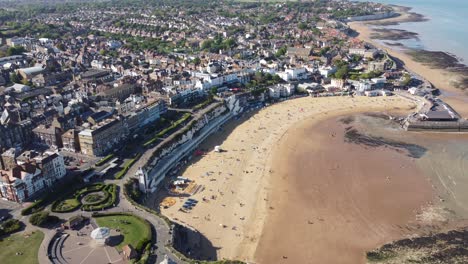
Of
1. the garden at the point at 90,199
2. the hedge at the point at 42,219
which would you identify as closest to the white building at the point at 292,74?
the garden at the point at 90,199

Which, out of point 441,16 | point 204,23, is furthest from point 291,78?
point 441,16

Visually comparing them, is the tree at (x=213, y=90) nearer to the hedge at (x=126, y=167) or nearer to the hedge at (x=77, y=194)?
the hedge at (x=126, y=167)

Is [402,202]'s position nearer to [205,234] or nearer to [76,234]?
[205,234]

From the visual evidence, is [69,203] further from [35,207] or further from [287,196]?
[287,196]

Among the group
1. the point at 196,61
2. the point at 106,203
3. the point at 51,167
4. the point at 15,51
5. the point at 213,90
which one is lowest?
the point at 106,203

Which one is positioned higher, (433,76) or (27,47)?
(27,47)

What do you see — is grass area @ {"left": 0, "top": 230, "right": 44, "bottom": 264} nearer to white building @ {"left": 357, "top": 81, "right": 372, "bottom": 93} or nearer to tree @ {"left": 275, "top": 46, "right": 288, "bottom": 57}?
white building @ {"left": 357, "top": 81, "right": 372, "bottom": 93}

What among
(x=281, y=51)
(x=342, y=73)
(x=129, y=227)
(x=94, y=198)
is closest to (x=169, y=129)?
(x=94, y=198)
